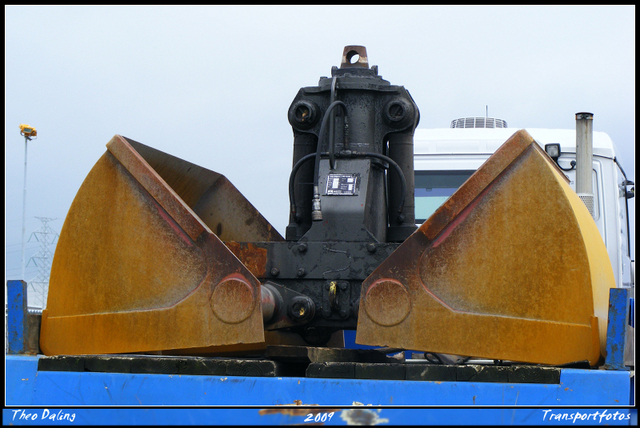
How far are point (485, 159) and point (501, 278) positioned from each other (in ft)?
10.4

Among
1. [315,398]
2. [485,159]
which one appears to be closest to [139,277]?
[315,398]

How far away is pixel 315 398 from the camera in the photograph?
8.87 feet

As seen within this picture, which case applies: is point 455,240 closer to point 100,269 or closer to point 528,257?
point 528,257

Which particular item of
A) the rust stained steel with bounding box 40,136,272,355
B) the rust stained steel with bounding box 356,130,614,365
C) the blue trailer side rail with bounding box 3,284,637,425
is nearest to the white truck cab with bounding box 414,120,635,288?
the rust stained steel with bounding box 356,130,614,365

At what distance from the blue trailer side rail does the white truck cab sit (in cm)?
302

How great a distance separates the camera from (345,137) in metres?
3.71

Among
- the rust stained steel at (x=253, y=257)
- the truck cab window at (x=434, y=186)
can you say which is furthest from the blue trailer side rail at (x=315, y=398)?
the truck cab window at (x=434, y=186)

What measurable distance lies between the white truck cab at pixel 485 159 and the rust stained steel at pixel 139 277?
2847 mm

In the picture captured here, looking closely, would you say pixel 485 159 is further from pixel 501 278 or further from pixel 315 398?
pixel 315 398

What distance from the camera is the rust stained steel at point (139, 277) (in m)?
3.04

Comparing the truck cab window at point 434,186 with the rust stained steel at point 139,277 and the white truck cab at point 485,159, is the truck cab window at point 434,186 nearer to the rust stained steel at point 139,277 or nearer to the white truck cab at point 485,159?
the white truck cab at point 485,159

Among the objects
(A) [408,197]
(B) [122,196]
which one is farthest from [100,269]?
(A) [408,197]

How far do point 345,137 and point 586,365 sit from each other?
153cm

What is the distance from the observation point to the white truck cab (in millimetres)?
5691
